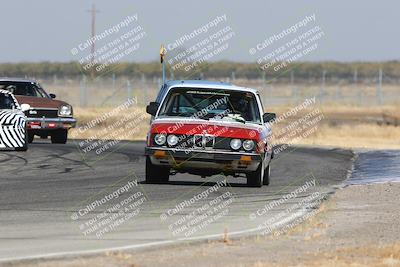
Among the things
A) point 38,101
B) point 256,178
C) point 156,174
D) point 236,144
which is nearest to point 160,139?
point 156,174

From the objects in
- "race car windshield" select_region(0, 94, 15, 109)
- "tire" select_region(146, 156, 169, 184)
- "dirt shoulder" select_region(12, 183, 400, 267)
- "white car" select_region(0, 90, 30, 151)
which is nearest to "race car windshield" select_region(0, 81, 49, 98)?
"race car windshield" select_region(0, 94, 15, 109)

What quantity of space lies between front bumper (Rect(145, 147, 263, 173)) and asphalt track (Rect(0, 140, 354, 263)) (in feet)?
1.22

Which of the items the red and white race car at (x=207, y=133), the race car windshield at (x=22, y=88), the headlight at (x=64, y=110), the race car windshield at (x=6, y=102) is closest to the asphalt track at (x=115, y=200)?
the red and white race car at (x=207, y=133)

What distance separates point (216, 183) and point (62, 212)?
5501 mm

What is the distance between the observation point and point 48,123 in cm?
3166

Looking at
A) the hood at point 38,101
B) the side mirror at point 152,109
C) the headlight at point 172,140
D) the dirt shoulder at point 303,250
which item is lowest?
the hood at point 38,101

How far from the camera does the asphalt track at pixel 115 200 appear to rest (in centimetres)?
1255

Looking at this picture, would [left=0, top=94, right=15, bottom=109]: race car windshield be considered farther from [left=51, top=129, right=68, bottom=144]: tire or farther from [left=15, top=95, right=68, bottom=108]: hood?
[left=51, top=129, right=68, bottom=144]: tire

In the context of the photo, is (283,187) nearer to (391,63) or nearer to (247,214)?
(247,214)

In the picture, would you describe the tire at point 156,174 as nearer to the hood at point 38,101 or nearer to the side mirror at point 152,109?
the side mirror at point 152,109

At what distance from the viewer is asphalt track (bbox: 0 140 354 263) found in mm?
12547

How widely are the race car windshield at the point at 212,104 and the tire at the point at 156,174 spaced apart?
2.88 feet

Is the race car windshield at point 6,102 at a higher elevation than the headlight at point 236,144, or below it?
below

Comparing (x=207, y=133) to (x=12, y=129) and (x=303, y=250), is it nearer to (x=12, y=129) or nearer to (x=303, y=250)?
(x=303, y=250)
